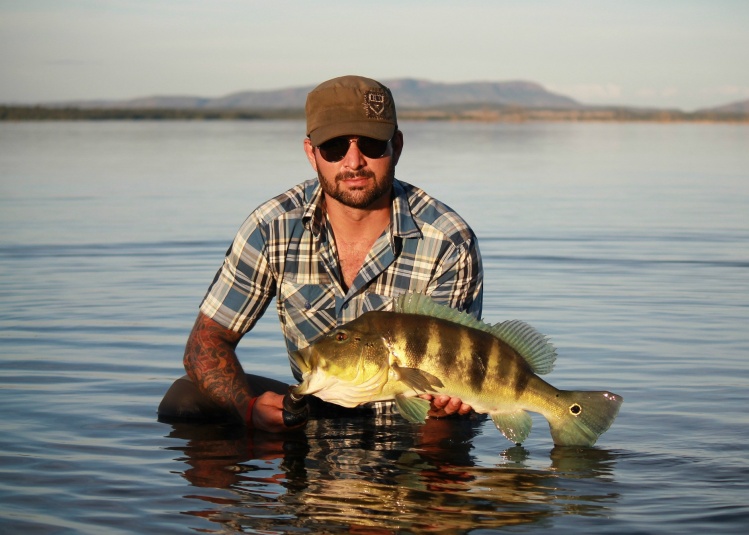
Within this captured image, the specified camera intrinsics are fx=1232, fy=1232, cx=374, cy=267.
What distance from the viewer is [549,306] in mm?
12242

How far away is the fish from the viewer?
19.3ft

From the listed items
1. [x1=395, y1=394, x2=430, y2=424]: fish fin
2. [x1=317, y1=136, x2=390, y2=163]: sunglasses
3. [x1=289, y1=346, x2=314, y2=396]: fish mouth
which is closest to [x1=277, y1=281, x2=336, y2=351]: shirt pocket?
[x1=317, y1=136, x2=390, y2=163]: sunglasses

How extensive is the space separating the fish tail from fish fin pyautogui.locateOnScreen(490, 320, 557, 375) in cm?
18

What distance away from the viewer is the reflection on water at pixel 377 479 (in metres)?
6.01

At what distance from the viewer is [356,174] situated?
271 inches

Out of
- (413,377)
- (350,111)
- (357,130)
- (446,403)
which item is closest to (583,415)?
(446,403)

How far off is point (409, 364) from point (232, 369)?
5.34 feet

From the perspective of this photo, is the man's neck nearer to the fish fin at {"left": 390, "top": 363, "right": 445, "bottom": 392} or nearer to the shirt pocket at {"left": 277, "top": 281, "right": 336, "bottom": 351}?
the shirt pocket at {"left": 277, "top": 281, "right": 336, "bottom": 351}

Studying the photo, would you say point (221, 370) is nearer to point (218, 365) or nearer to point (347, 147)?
point (218, 365)

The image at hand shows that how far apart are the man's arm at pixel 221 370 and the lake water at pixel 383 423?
0.26 m

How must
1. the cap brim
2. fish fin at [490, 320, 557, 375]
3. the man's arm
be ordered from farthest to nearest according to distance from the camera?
the man's arm < the cap brim < fish fin at [490, 320, 557, 375]

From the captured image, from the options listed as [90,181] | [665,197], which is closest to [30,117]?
[90,181]

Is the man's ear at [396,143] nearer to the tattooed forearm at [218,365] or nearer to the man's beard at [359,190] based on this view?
the man's beard at [359,190]

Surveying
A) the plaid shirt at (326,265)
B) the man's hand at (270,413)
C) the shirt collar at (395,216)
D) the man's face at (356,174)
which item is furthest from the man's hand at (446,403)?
the man's face at (356,174)
